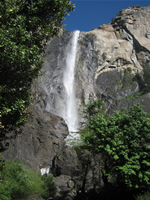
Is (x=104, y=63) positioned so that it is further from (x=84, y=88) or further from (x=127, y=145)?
(x=127, y=145)

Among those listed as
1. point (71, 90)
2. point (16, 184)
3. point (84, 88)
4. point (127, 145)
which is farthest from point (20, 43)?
point (84, 88)

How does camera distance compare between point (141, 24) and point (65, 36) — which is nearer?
point (65, 36)

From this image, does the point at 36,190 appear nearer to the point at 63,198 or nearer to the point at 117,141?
the point at 63,198

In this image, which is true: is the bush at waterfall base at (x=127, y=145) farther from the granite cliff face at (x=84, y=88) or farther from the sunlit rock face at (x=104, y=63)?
the sunlit rock face at (x=104, y=63)

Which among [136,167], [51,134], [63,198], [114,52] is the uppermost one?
[114,52]

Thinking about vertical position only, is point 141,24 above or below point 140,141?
above

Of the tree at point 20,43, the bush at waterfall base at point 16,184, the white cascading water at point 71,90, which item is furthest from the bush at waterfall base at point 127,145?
the white cascading water at point 71,90

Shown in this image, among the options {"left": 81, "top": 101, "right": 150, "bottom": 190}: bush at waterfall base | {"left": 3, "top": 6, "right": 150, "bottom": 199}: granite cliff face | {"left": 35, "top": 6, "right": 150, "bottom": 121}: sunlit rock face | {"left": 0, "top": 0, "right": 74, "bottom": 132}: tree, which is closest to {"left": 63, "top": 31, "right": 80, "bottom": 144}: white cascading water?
{"left": 35, "top": 6, "right": 150, "bottom": 121}: sunlit rock face

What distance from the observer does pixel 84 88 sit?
116 ft

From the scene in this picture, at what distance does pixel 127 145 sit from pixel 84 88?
2483cm

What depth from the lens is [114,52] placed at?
4594 centimetres

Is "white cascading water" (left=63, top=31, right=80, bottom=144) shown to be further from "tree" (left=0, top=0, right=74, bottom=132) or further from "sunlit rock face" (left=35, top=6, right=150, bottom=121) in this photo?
"tree" (left=0, top=0, right=74, bottom=132)

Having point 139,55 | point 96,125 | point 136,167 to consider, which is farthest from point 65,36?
point 136,167

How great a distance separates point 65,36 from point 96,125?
34.0 meters
